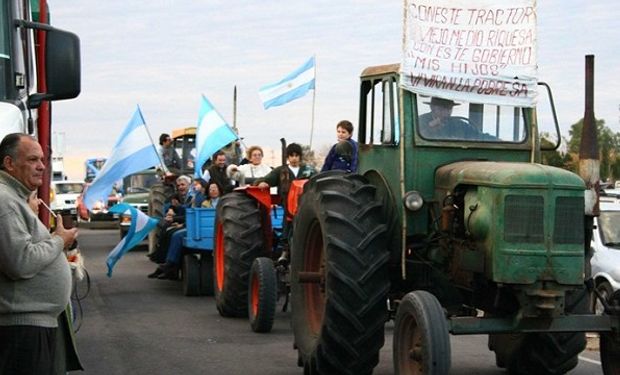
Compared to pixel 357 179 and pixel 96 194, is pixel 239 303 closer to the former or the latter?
pixel 96 194

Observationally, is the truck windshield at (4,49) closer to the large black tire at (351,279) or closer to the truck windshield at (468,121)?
the large black tire at (351,279)

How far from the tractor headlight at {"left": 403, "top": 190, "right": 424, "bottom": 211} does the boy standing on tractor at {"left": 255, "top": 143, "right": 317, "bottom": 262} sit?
12.9 ft

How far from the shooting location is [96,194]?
625 inches

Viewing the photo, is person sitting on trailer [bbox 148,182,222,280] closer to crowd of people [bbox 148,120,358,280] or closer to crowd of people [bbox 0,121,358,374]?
crowd of people [bbox 148,120,358,280]

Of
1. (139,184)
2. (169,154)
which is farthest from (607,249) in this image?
(139,184)

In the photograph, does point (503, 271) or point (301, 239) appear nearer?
point (503, 271)

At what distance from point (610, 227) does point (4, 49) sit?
973 cm

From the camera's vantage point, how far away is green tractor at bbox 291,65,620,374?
27.1 feet

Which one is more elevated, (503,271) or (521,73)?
(521,73)

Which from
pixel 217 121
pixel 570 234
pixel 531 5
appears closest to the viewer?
pixel 570 234

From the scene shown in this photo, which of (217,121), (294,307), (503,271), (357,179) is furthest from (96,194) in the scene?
(503,271)

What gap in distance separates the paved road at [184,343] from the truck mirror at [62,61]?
3.37 m

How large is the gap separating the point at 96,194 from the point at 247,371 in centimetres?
628

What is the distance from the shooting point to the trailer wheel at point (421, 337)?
7824 mm
